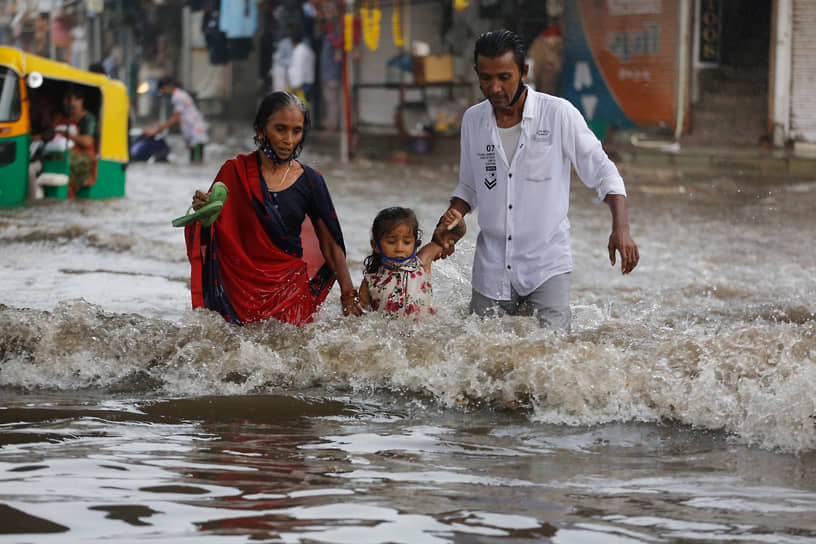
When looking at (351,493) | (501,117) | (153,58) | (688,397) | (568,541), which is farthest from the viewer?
(153,58)

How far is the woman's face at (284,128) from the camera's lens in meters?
4.95

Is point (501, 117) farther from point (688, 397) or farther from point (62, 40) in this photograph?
point (62, 40)

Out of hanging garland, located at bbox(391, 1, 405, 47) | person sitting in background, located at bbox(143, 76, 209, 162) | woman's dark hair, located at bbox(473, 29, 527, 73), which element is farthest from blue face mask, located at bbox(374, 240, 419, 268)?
hanging garland, located at bbox(391, 1, 405, 47)

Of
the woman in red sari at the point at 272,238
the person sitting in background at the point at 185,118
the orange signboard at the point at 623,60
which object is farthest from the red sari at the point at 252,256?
the person sitting in background at the point at 185,118

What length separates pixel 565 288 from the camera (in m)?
4.81

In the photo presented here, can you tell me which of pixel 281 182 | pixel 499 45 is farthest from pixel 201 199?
pixel 499 45

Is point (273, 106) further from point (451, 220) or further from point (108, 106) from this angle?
point (108, 106)

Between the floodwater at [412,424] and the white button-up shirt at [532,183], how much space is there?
0.82 ft

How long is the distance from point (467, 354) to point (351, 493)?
5.83 ft

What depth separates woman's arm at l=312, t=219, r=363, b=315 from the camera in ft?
17.1

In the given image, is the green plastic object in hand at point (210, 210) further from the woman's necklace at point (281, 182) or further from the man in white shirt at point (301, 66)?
the man in white shirt at point (301, 66)

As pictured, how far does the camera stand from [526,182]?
4.73 meters

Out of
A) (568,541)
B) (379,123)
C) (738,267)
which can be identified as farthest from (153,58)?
(568,541)

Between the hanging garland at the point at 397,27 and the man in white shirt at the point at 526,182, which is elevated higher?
the hanging garland at the point at 397,27
